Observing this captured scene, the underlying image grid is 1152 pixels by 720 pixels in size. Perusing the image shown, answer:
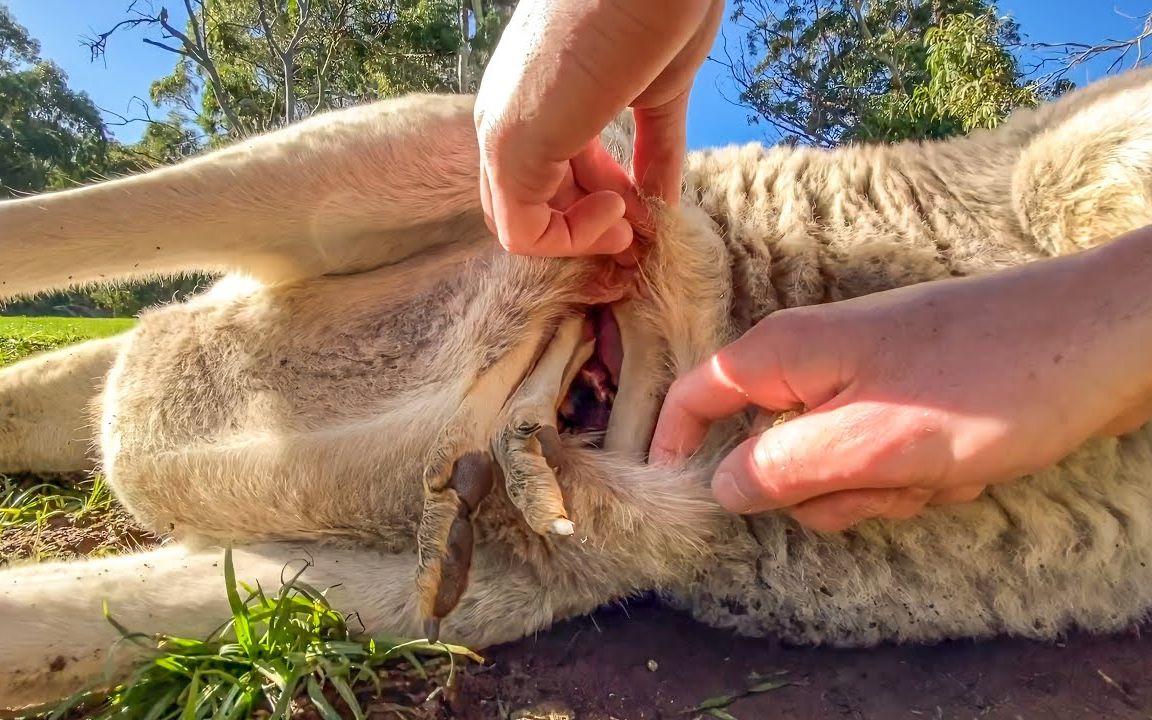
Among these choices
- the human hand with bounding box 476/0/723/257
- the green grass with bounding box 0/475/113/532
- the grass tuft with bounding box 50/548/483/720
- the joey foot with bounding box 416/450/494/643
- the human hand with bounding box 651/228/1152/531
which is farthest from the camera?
the green grass with bounding box 0/475/113/532

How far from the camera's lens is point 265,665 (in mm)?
1678

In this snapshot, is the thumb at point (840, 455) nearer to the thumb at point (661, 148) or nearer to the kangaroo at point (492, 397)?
the kangaroo at point (492, 397)

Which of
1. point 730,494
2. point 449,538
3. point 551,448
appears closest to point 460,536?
point 449,538

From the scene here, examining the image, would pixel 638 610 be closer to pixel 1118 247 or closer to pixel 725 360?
pixel 725 360

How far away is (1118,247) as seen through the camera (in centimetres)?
153

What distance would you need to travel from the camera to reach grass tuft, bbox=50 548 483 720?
162cm

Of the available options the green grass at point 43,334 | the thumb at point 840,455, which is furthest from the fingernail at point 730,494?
the green grass at point 43,334

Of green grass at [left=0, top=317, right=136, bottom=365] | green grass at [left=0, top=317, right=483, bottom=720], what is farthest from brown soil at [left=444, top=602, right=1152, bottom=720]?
green grass at [left=0, top=317, right=136, bottom=365]

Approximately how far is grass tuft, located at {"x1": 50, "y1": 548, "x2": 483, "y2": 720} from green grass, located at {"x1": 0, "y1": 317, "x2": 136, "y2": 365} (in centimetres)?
364

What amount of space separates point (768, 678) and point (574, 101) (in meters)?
1.39

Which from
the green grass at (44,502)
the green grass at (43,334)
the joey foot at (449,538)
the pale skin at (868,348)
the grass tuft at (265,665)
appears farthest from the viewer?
the green grass at (43,334)

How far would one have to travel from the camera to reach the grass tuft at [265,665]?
1617mm

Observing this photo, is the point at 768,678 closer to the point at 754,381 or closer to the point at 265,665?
the point at 754,381

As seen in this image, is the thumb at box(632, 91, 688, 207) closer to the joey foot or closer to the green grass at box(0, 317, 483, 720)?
the joey foot
